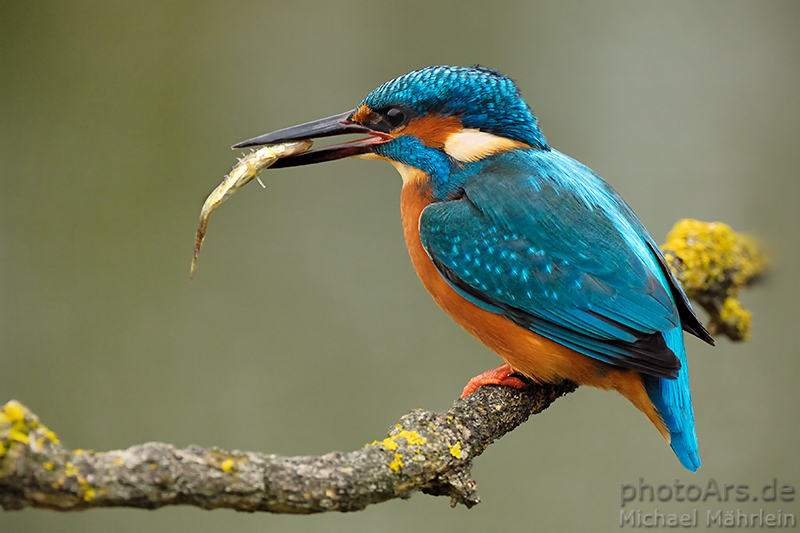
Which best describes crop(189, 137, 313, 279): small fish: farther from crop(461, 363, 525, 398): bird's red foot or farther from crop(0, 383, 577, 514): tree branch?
crop(461, 363, 525, 398): bird's red foot

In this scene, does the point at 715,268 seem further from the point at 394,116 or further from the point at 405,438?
the point at 405,438

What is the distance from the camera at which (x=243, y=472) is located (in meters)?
0.87

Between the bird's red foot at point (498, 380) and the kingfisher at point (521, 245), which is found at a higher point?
the kingfisher at point (521, 245)

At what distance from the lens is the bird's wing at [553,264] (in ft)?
4.45

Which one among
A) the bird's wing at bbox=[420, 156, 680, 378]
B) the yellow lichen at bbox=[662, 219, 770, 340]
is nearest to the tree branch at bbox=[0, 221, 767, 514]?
the bird's wing at bbox=[420, 156, 680, 378]

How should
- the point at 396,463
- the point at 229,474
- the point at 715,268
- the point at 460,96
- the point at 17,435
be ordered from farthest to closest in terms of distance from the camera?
1. the point at 715,268
2. the point at 460,96
3. the point at 396,463
4. the point at 229,474
5. the point at 17,435

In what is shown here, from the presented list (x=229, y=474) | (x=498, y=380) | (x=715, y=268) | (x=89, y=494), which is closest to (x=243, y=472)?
(x=229, y=474)

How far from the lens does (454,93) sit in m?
1.57

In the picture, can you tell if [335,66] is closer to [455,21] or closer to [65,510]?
[455,21]

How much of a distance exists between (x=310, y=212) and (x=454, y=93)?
153 centimetres

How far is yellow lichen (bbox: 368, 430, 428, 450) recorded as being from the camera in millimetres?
1021

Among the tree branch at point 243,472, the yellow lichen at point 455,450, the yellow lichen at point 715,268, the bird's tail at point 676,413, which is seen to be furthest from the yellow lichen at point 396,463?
the yellow lichen at point 715,268

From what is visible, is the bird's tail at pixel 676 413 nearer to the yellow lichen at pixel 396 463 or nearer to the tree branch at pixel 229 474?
the tree branch at pixel 229 474

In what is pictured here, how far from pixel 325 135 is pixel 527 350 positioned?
0.71m
